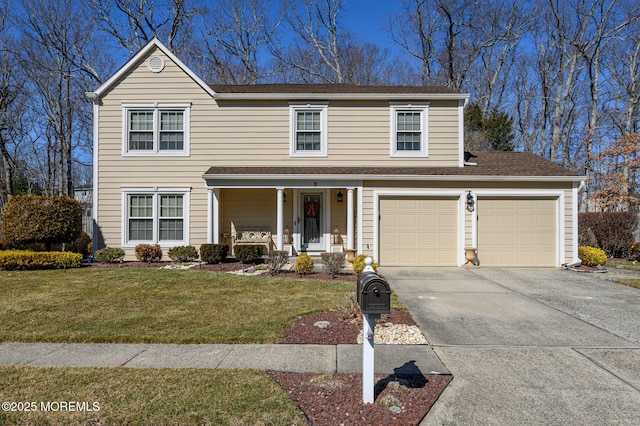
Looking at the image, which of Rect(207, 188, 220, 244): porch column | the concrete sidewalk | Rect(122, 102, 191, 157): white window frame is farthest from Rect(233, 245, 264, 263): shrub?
the concrete sidewalk

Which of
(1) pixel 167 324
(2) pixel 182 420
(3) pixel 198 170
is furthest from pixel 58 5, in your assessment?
(2) pixel 182 420

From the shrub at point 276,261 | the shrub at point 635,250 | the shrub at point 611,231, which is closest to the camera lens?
the shrub at point 276,261

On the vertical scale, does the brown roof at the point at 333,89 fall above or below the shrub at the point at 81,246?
above

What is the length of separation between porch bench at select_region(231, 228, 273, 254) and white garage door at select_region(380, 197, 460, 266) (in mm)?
4009

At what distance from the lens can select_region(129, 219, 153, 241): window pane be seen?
496 inches

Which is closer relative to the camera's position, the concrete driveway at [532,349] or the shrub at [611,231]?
the concrete driveway at [532,349]

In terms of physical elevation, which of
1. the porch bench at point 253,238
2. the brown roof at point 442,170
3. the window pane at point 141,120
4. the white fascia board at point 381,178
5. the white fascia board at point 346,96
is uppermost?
the white fascia board at point 346,96

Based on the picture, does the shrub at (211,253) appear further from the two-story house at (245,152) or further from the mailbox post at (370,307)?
the mailbox post at (370,307)

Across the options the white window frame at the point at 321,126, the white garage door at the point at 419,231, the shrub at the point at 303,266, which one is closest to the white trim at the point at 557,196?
the white garage door at the point at 419,231

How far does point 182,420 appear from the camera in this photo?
2906 mm

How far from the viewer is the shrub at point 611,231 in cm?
1435

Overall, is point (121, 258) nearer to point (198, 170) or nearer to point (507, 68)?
point (198, 170)

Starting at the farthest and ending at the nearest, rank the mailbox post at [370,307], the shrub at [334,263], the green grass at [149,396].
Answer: the shrub at [334,263] → the mailbox post at [370,307] → the green grass at [149,396]

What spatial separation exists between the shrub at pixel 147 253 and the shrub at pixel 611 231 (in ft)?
55.9
